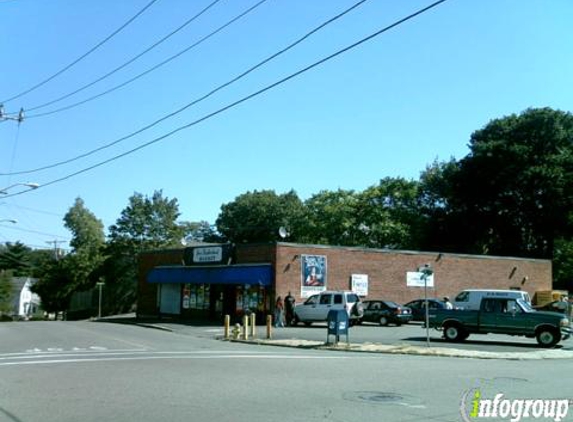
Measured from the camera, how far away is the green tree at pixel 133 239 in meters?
61.8

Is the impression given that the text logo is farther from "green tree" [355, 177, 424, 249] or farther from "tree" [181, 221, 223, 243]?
"tree" [181, 221, 223, 243]

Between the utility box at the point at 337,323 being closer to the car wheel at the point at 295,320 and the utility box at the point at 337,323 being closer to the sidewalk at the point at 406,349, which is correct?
the sidewalk at the point at 406,349

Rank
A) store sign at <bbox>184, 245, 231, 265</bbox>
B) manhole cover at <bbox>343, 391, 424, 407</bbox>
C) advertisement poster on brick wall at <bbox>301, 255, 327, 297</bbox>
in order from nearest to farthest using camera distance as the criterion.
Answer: manhole cover at <bbox>343, 391, 424, 407</bbox> → advertisement poster on brick wall at <bbox>301, 255, 327, 297</bbox> → store sign at <bbox>184, 245, 231, 265</bbox>

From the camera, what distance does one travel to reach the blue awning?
3581 centimetres

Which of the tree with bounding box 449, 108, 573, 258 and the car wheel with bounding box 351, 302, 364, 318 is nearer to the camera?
the car wheel with bounding box 351, 302, 364, 318

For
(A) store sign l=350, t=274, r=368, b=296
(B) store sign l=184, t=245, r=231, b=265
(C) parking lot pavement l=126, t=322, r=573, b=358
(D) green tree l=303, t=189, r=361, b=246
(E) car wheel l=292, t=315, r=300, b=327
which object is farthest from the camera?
(D) green tree l=303, t=189, r=361, b=246

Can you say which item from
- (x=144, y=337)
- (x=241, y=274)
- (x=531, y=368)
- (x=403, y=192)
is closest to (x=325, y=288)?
(x=241, y=274)

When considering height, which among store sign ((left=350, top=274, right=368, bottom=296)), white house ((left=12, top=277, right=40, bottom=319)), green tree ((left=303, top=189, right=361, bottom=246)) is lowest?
white house ((left=12, top=277, right=40, bottom=319))

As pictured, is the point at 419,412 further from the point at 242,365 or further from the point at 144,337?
the point at 144,337

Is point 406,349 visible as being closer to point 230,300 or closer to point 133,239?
point 230,300

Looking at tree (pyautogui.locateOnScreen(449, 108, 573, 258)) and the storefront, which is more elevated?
tree (pyautogui.locateOnScreen(449, 108, 573, 258))

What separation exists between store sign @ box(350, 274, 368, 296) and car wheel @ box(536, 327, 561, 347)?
1558 centimetres

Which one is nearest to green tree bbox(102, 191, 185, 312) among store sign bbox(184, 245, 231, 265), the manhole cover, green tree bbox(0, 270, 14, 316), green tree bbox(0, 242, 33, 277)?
green tree bbox(0, 270, 14, 316)

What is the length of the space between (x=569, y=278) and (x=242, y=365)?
5307 cm
